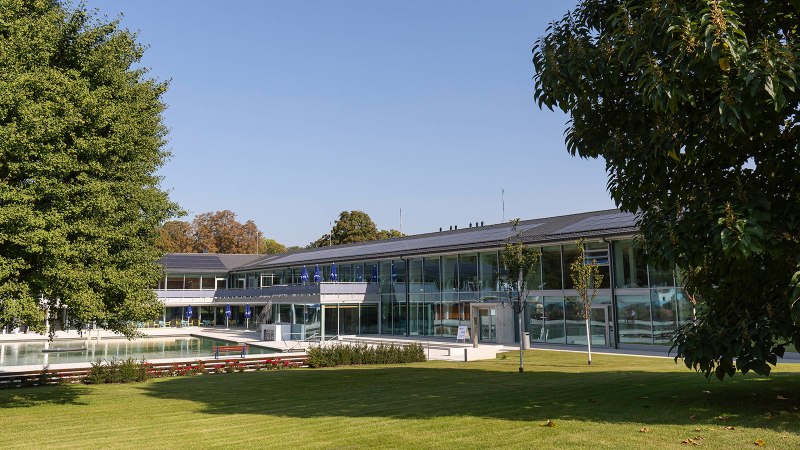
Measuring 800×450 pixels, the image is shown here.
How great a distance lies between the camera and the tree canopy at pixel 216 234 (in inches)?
A: 3853

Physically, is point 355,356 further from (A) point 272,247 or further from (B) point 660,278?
(A) point 272,247

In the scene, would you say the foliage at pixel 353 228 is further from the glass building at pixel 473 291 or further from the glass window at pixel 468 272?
the glass window at pixel 468 272

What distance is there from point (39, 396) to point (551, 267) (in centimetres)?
2632

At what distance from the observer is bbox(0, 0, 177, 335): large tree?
13.5m

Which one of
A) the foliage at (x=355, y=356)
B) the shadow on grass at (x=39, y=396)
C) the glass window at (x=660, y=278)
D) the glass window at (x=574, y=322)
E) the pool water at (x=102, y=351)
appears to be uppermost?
the glass window at (x=660, y=278)

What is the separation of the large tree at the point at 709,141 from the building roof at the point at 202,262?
205 ft

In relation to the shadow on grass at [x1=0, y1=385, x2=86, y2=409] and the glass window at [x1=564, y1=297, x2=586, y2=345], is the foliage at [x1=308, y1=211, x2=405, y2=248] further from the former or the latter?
the shadow on grass at [x1=0, y1=385, x2=86, y2=409]

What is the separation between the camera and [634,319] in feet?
103

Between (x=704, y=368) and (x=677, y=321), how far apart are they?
19986 millimetres

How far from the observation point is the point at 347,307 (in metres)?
47.2

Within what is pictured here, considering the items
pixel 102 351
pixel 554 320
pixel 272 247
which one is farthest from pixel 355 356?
pixel 272 247

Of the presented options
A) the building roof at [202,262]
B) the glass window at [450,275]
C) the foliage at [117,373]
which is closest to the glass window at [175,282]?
the building roof at [202,262]

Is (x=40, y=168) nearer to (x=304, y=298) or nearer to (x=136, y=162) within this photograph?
(x=136, y=162)

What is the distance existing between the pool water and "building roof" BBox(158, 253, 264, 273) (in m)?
19.8
